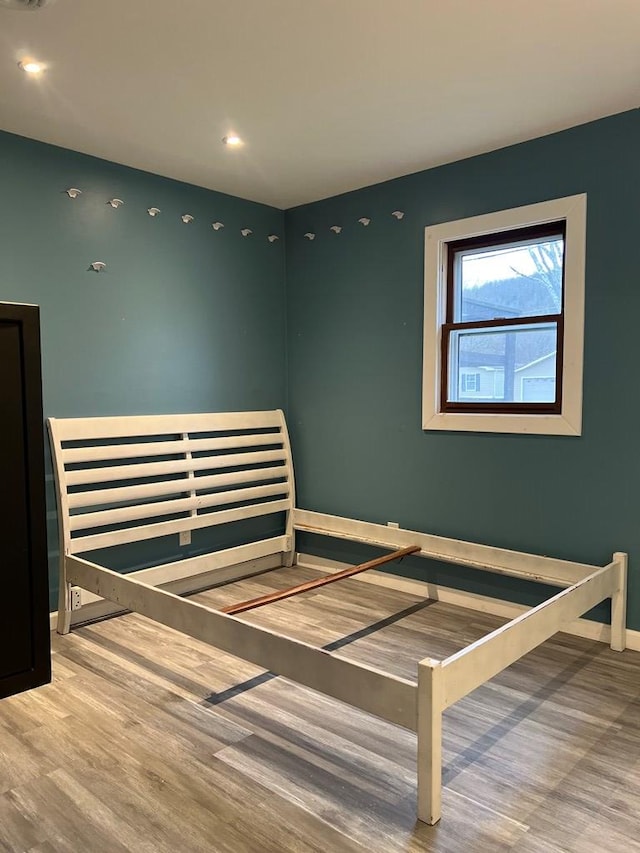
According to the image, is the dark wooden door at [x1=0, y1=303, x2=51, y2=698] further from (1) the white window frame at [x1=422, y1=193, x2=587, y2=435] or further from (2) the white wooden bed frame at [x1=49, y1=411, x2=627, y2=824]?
(1) the white window frame at [x1=422, y1=193, x2=587, y2=435]

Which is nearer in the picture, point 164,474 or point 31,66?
point 31,66

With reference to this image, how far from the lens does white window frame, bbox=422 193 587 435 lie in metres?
3.21

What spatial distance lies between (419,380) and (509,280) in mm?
774

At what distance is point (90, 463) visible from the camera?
354cm

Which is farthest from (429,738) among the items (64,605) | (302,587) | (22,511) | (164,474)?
(164,474)

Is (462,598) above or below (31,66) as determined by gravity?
below

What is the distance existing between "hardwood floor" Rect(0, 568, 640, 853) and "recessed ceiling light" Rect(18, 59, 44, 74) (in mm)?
2562

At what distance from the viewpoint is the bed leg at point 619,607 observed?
304 cm

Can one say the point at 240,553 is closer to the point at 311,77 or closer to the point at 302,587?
the point at 302,587

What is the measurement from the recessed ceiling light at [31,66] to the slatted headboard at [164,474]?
5.25 ft

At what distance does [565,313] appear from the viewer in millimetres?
3264

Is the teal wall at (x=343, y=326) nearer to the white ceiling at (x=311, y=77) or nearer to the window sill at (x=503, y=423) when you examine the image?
the window sill at (x=503, y=423)

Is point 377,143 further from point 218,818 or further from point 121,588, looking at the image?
point 218,818

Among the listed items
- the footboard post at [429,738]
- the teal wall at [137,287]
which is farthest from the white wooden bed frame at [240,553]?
the teal wall at [137,287]
